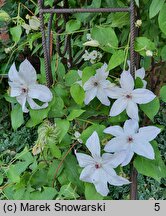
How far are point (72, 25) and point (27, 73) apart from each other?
0.83 feet

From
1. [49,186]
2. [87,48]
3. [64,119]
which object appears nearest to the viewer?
[64,119]

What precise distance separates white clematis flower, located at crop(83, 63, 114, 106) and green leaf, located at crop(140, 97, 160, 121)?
109mm

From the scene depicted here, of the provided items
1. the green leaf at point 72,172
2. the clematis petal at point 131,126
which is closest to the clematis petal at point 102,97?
the clematis petal at point 131,126

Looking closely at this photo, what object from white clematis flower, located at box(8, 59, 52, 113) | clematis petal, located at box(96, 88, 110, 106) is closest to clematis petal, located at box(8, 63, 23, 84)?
white clematis flower, located at box(8, 59, 52, 113)

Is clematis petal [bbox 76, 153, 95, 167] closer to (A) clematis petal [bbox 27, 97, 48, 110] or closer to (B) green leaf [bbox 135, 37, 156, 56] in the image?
(A) clematis petal [bbox 27, 97, 48, 110]

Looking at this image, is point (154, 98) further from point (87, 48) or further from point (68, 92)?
point (87, 48)

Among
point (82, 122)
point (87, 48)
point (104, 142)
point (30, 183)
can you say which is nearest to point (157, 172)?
point (104, 142)

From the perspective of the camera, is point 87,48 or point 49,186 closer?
point 49,186

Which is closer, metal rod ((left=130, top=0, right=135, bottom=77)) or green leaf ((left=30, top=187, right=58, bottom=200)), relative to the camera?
metal rod ((left=130, top=0, right=135, bottom=77))

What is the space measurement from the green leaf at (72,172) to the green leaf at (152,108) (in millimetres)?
281

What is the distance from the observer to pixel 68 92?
4.18 feet

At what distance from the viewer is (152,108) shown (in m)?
1.17

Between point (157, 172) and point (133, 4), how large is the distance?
0.44 m

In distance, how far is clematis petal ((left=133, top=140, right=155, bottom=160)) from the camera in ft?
3.72
